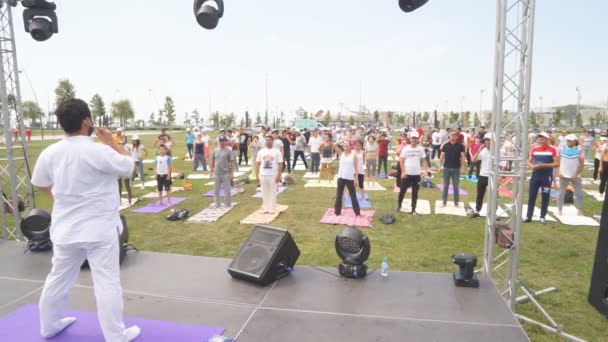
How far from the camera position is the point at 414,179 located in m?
Answer: 8.29

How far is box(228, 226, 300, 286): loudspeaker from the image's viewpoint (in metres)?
4.12

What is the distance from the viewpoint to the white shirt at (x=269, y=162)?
8.17 meters

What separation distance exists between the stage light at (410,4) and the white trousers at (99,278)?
436cm

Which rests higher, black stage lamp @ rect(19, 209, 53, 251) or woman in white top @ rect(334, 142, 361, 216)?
woman in white top @ rect(334, 142, 361, 216)

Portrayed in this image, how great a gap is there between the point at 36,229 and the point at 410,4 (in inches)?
226

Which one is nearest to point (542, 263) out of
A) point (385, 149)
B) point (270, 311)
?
point (270, 311)

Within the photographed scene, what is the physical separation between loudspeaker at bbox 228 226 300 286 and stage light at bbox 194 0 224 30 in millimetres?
2984

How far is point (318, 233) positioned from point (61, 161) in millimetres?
5019

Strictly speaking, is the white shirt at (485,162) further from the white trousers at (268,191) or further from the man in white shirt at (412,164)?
the white trousers at (268,191)

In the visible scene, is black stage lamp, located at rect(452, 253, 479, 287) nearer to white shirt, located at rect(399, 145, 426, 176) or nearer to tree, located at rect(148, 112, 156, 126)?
white shirt, located at rect(399, 145, 426, 176)

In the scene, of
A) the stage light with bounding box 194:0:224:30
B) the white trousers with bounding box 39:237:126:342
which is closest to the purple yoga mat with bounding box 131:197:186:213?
the stage light with bounding box 194:0:224:30

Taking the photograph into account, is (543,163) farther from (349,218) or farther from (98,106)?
(98,106)

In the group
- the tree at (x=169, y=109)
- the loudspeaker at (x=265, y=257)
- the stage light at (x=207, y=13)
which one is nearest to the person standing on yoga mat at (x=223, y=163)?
the stage light at (x=207, y=13)

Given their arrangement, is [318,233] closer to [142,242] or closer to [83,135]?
[142,242]
